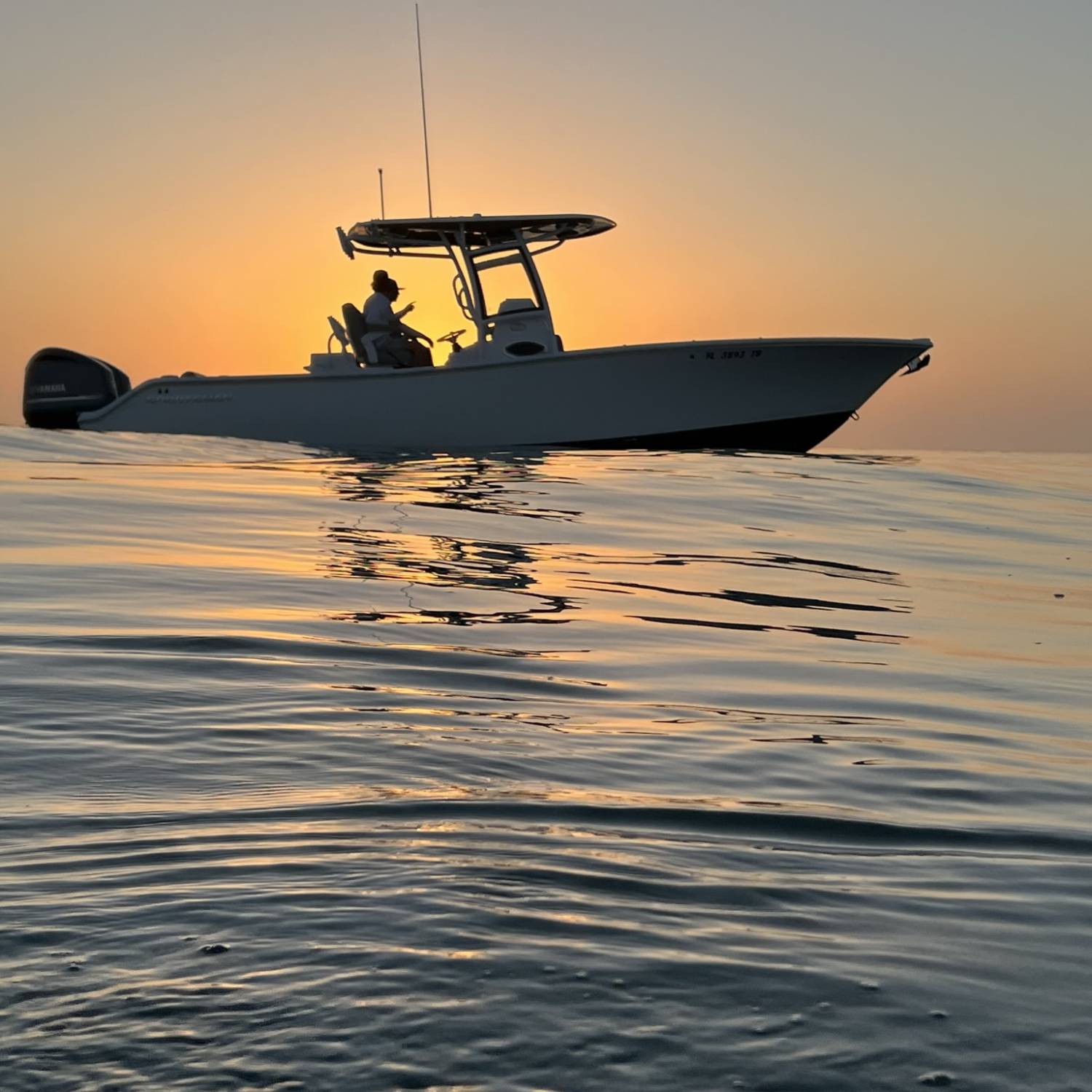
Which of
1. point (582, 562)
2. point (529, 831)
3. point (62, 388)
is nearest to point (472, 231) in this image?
point (62, 388)

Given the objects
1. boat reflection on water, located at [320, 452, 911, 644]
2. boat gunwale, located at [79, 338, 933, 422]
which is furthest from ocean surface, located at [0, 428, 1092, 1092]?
boat gunwale, located at [79, 338, 933, 422]

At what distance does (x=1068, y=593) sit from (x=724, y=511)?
389 cm

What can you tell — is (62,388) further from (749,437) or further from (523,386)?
(749,437)

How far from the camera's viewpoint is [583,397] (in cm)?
1973

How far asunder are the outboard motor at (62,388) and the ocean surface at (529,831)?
606 inches

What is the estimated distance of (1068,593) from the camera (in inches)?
319

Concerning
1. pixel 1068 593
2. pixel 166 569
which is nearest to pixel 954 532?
pixel 1068 593

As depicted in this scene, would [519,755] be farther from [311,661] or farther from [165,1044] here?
[165,1044]

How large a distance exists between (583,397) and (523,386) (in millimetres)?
844

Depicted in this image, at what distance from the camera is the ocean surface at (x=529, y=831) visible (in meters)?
1.81

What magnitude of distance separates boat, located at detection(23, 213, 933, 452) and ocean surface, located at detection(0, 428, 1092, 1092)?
41.0 feet

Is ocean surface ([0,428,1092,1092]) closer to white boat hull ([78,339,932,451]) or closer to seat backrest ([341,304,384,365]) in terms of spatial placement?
white boat hull ([78,339,932,451])

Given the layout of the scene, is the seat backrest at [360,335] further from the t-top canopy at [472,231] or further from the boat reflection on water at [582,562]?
the boat reflection on water at [582,562]

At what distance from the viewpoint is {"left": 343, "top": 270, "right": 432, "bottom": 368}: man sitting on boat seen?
64.4 ft
